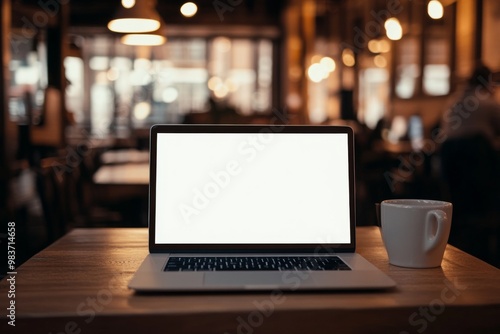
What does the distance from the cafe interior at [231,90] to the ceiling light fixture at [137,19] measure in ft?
0.04

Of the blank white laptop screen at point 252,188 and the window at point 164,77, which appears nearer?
the blank white laptop screen at point 252,188

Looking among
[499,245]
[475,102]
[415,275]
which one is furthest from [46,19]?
[415,275]

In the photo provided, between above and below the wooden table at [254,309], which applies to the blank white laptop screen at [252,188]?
above

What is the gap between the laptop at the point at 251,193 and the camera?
4.14 feet

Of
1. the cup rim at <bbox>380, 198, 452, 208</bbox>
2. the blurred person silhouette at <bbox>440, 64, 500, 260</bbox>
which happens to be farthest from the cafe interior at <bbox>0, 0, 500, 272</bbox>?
the cup rim at <bbox>380, 198, 452, 208</bbox>

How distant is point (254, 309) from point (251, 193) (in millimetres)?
441

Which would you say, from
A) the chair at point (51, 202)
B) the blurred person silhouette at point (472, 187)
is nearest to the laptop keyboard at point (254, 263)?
the chair at point (51, 202)

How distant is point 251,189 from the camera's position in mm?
1300

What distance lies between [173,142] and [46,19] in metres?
6.03

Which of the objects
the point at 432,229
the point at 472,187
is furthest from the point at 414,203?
the point at 472,187

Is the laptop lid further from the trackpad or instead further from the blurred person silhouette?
the blurred person silhouette

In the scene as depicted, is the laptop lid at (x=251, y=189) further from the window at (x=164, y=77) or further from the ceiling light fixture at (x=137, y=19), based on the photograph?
the window at (x=164, y=77)

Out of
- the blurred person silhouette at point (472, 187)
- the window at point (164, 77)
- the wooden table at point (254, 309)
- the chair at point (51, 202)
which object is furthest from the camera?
the window at point (164, 77)

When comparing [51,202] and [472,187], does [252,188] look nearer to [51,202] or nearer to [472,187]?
[51,202]
